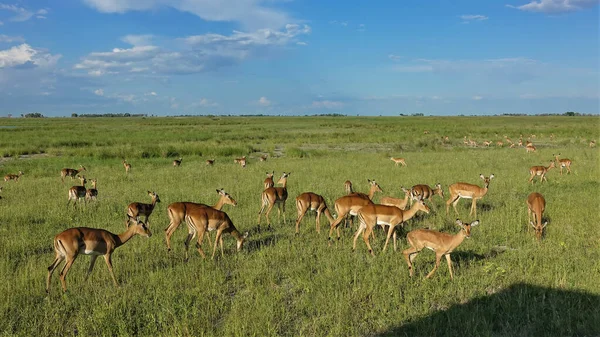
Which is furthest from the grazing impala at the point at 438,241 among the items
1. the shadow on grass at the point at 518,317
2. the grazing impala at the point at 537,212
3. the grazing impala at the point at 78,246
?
the grazing impala at the point at 78,246

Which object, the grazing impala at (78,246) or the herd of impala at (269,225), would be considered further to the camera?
the herd of impala at (269,225)

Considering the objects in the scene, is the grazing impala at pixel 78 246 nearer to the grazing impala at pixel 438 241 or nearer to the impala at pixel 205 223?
the impala at pixel 205 223

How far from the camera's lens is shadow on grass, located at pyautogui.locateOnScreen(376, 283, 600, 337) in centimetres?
575

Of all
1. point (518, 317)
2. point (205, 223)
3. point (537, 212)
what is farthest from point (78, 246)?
point (537, 212)

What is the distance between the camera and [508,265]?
7973mm

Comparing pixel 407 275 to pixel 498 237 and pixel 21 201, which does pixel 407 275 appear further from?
pixel 21 201

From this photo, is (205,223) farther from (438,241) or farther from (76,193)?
(76,193)

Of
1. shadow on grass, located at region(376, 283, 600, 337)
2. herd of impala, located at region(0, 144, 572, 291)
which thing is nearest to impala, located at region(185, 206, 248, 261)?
herd of impala, located at region(0, 144, 572, 291)

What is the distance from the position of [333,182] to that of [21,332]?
542 inches

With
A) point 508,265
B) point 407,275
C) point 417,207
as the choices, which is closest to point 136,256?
point 407,275

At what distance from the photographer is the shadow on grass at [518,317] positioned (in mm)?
5750

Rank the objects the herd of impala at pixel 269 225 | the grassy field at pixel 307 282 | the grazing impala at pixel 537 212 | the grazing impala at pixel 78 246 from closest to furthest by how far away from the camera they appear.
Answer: the grassy field at pixel 307 282 → the grazing impala at pixel 78 246 → the herd of impala at pixel 269 225 → the grazing impala at pixel 537 212

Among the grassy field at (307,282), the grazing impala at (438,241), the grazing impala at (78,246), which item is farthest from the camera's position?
the grazing impala at (438,241)

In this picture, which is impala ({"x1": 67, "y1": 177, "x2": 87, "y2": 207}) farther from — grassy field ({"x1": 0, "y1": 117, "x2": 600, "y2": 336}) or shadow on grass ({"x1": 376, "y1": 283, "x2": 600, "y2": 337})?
shadow on grass ({"x1": 376, "y1": 283, "x2": 600, "y2": 337})
